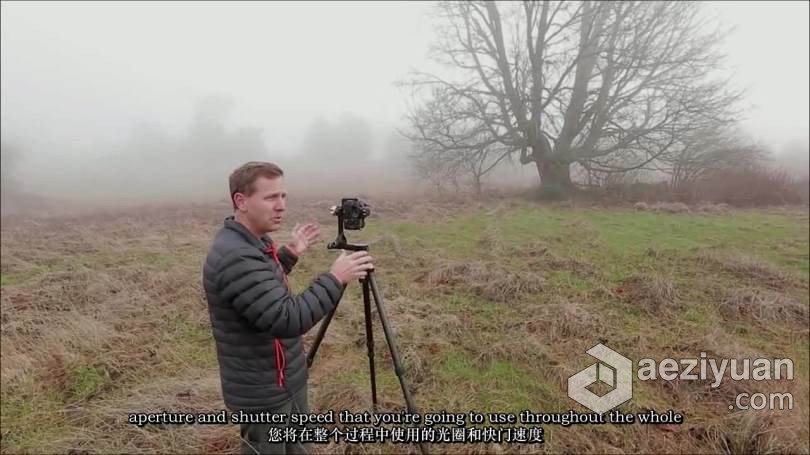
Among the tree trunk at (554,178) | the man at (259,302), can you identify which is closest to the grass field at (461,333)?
the man at (259,302)

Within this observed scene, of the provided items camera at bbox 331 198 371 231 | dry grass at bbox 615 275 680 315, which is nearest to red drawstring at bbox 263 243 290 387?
camera at bbox 331 198 371 231

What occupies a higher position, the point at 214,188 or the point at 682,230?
the point at 214,188

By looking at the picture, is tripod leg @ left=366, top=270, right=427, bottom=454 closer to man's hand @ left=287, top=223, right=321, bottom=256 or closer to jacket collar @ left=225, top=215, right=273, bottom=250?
man's hand @ left=287, top=223, right=321, bottom=256

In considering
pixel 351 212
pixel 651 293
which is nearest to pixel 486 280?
pixel 651 293

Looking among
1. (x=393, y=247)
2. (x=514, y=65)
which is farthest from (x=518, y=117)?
(x=393, y=247)

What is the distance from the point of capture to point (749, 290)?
5098 mm

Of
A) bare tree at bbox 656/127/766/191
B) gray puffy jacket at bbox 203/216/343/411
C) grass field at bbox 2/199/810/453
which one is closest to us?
gray puffy jacket at bbox 203/216/343/411

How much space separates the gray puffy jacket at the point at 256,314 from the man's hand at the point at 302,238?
0.28m

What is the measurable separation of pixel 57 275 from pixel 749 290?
10614 mm

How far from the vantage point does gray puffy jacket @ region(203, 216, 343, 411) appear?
1729mm

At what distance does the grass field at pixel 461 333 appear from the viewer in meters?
2.94

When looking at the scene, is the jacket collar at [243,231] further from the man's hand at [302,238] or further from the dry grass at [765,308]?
the dry grass at [765,308]

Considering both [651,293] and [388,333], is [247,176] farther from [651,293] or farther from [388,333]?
[651,293]

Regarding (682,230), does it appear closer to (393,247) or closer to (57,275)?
(393,247)
